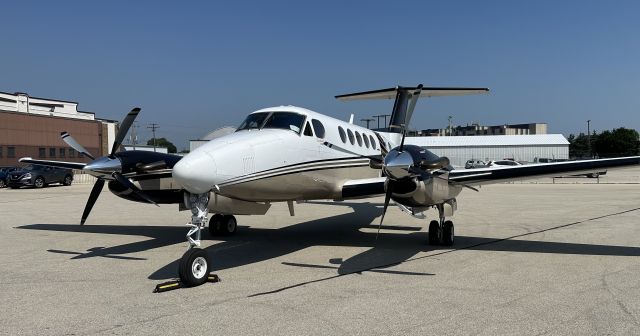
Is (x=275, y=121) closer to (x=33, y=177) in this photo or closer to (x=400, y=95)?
(x=400, y=95)

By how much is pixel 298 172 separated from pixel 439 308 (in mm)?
4195

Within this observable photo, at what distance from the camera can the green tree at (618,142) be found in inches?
3797

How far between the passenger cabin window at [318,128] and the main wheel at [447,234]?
3.41m

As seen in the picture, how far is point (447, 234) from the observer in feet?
35.6

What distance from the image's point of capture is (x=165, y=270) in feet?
27.5

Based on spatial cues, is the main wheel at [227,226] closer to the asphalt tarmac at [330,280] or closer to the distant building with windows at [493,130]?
the asphalt tarmac at [330,280]

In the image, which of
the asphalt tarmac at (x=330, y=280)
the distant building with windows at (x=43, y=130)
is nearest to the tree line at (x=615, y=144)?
the distant building with windows at (x=43, y=130)

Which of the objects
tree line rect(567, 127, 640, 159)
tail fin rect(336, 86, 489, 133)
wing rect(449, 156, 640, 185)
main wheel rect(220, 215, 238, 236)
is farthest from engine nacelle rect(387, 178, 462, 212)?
tree line rect(567, 127, 640, 159)

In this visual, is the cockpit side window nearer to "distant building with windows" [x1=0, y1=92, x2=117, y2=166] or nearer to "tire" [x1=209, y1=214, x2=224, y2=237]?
"tire" [x1=209, y1=214, x2=224, y2=237]

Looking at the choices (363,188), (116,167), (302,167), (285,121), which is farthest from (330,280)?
(116,167)

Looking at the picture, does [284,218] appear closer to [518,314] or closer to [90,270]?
[90,270]

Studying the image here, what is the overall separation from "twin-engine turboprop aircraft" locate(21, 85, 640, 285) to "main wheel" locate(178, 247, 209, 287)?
0.05ft

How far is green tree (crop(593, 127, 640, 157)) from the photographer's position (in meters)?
96.4

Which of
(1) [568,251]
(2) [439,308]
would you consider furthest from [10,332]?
(1) [568,251]
